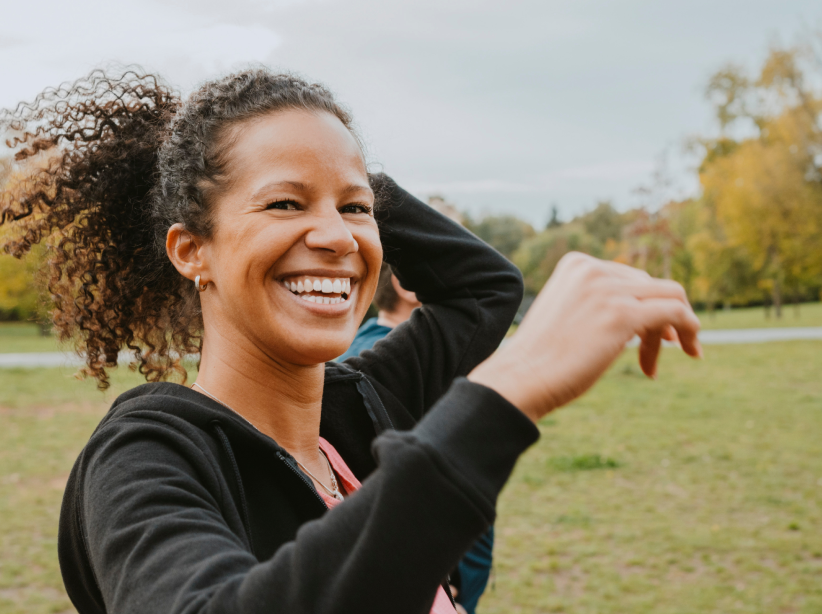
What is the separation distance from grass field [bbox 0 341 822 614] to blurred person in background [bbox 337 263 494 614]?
5.02 feet

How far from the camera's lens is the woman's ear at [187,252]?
1.56 metres

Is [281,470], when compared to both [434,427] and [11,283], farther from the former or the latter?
[11,283]

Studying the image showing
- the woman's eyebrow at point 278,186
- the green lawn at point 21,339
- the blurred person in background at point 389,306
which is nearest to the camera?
the woman's eyebrow at point 278,186

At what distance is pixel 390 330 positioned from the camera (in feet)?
10.4

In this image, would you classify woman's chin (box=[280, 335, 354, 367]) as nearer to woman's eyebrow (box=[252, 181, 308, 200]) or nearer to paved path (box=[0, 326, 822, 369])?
woman's eyebrow (box=[252, 181, 308, 200])

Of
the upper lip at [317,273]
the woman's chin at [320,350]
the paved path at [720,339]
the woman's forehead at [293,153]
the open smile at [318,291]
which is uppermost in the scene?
the woman's forehead at [293,153]

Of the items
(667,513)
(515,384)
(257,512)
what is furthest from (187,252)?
(667,513)

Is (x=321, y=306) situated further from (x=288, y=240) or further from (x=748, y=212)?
(x=748, y=212)

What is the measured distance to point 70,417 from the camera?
11148 mm

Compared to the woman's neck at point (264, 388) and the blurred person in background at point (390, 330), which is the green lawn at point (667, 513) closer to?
the blurred person in background at point (390, 330)

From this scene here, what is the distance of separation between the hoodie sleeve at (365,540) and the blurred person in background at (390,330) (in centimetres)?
142

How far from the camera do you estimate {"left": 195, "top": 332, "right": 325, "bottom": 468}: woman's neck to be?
1572 mm

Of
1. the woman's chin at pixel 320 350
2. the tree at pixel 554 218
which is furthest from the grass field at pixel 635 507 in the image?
the tree at pixel 554 218

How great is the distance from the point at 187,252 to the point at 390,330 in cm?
165
